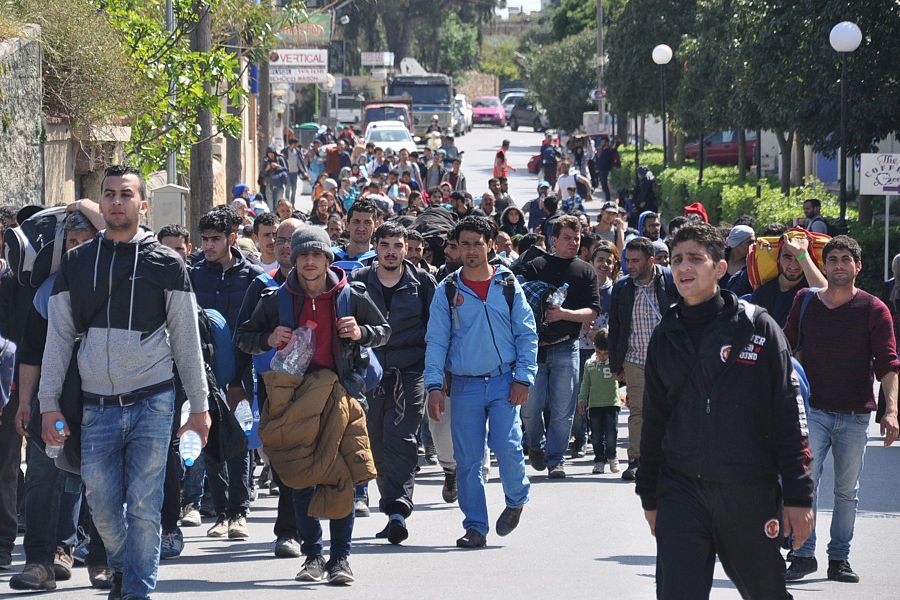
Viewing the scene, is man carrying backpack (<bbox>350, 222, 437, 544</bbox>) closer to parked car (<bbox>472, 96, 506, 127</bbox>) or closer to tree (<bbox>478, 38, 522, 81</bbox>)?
parked car (<bbox>472, 96, 506, 127</bbox>)

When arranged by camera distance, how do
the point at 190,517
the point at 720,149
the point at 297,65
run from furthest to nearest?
1. the point at 720,149
2. the point at 297,65
3. the point at 190,517

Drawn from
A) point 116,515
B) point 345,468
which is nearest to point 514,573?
point 345,468

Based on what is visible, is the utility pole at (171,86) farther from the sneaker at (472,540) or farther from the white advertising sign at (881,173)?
the sneaker at (472,540)

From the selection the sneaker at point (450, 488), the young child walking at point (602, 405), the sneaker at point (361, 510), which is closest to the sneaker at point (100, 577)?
the sneaker at point (361, 510)

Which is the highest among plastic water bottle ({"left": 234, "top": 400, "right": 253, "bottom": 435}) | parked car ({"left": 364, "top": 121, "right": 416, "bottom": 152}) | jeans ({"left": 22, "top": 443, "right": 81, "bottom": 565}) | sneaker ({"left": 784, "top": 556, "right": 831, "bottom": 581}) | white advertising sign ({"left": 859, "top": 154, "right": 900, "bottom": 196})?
parked car ({"left": 364, "top": 121, "right": 416, "bottom": 152})

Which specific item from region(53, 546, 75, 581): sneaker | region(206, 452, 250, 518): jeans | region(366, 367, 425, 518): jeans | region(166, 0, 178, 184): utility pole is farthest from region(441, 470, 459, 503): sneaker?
region(166, 0, 178, 184): utility pole

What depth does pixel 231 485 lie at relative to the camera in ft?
30.3

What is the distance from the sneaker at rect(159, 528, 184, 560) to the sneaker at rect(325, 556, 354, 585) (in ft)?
3.51

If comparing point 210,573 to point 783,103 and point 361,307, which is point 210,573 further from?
point 783,103

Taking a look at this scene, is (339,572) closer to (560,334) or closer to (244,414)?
(244,414)

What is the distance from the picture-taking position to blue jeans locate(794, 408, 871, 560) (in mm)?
8180

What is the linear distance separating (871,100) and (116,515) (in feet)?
55.4

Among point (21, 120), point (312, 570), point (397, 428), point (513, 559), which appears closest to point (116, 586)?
point (312, 570)

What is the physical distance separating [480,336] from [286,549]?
5.51 ft
